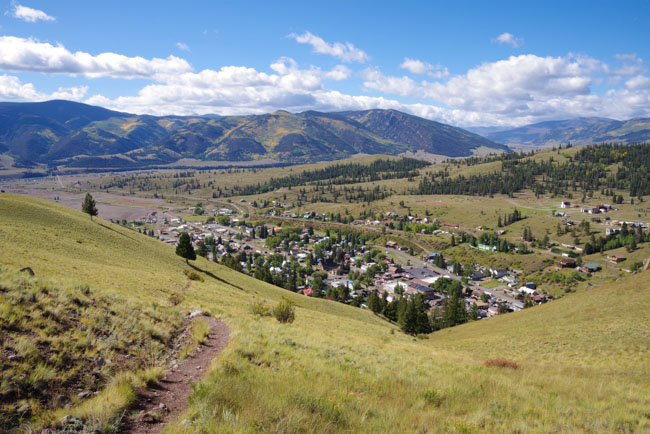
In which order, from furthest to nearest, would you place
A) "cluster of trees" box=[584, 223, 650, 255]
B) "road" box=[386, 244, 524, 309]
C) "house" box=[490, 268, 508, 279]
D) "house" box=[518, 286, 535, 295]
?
"cluster of trees" box=[584, 223, 650, 255]
"house" box=[490, 268, 508, 279]
"house" box=[518, 286, 535, 295]
"road" box=[386, 244, 524, 309]

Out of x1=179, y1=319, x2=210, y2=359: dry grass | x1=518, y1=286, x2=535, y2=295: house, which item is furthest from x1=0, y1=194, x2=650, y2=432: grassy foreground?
x1=518, y1=286, x2=535, y2=295: house

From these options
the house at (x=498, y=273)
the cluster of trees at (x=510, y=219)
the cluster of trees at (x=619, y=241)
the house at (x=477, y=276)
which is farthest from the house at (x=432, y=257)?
the cluster of trees at (x=619, y=241)

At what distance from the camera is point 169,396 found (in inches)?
310

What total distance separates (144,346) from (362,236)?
18520 centimetres

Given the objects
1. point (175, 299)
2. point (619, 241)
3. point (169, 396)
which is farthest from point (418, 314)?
point (619, 241)

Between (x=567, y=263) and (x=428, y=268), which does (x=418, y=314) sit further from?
(x=567, y=263)

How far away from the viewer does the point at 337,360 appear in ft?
43.5

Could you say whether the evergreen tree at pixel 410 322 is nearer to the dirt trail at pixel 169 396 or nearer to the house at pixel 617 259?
the dirt trail at pixel 169 396

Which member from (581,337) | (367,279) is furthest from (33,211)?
(367,279)

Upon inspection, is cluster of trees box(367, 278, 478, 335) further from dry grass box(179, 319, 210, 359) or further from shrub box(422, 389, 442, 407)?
shrub box(422, 389, 442, 407)

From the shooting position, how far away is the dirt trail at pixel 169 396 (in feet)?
21.3

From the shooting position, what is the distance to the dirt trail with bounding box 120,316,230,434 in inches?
256

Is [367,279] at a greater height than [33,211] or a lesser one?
lesser

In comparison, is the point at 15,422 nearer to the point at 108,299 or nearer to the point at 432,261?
the point at 108,299
